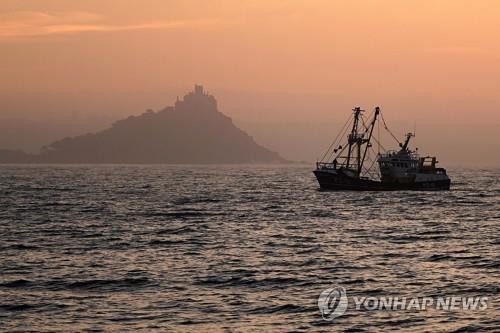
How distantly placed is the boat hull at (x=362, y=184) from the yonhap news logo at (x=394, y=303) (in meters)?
98.8

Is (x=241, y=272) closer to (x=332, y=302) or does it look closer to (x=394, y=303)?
(x=332, y=302)

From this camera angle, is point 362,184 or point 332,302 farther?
point 362,184

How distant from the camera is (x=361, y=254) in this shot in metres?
46.7

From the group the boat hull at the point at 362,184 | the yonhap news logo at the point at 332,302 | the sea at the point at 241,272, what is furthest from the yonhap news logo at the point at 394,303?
the boat hull at the point at 362,184

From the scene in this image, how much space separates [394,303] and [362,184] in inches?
3995

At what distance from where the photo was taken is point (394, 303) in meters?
31.4

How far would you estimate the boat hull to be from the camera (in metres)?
132

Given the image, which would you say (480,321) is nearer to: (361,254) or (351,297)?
(351,297)

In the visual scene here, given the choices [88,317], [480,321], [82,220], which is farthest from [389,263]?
[82,220]

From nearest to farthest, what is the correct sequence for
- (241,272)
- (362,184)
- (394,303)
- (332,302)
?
1. (394,303)
2. (332,302)
3. (241,272)
4. (362,184)

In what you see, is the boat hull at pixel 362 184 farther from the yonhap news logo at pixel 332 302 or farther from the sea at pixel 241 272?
the yonhap news logo at pixel 332 302

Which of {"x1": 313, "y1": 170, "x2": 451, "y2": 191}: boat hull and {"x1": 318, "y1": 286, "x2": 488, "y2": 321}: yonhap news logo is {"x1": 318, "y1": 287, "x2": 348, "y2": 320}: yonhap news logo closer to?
{"x1": 318, "y1": 286, "x2": 488, "y2": 321}: yonhap news logo

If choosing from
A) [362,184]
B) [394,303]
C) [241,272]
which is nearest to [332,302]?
[394,303]

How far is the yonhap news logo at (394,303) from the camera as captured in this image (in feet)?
99.4
